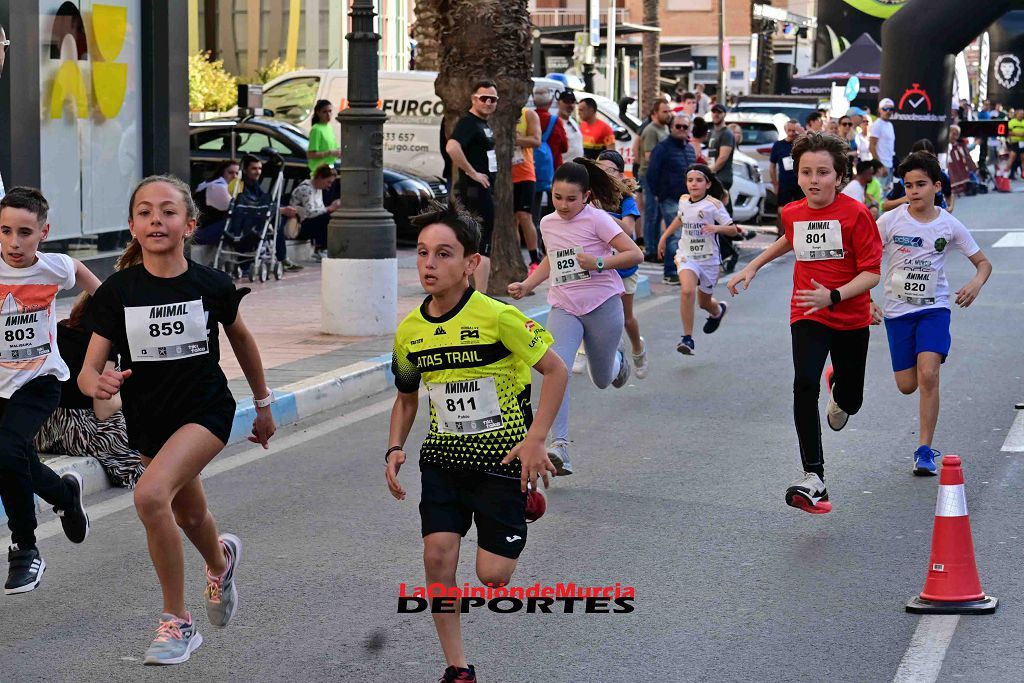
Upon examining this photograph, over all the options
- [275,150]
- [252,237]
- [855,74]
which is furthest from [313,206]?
[855,74]

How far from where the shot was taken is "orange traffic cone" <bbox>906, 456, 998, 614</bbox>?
5742 millimetres

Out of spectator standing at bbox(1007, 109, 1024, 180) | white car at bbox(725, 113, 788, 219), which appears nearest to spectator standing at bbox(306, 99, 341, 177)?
white car at bbox(725, 113, 788, 219)

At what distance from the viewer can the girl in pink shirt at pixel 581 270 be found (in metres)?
8.30

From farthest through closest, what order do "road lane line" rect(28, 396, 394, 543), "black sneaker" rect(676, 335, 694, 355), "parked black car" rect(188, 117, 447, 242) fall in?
1. "parked black car" rect(188, 117, 447, 242)
2. "black sneaker" rect(676, 335, 694, 355)
3. "road lane line" rect(28, 396, 394, 543)

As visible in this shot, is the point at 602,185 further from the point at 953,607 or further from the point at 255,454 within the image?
the point at 953,607

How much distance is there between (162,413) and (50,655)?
0.88m

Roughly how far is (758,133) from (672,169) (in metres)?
10.6

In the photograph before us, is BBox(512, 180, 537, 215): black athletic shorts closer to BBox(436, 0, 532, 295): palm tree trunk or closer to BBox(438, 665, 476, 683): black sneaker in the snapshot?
BBox(436, 0, 532, 295): palm tree trunk

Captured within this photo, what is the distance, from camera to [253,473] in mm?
8430

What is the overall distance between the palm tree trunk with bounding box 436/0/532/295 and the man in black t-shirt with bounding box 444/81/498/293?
146 centimetres

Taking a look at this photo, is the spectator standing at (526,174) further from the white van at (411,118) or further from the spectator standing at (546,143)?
the white van at (411,118)

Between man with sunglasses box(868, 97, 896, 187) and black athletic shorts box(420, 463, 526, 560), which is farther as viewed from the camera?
man with sunglasses box(868, 97, 896, 187)

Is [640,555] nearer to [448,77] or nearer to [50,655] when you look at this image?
[50,655]

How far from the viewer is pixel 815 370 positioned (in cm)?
750
